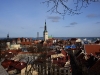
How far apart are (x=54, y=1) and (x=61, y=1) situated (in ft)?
0.43

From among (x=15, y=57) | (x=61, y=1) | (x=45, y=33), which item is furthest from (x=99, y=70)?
(x=45, y=33)

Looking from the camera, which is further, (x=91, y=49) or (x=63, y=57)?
(x=91, y=49)

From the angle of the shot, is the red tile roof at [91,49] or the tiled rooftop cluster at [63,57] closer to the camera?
the tiled rooftop cluster at [63,57]

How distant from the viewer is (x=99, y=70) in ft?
70.2

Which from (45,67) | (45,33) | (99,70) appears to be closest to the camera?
(99,70)

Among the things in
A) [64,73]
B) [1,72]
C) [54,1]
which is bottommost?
[64,73]

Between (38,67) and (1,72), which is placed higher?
(1,72)

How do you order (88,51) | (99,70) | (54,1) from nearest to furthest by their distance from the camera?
(54,1)
(99,70)
(88,51)

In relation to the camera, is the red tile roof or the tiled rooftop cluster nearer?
the tiled rooftop cluster

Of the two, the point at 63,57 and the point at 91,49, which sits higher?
the point at 91,49

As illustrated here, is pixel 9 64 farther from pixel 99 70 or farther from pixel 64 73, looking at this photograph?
pixel 99 70

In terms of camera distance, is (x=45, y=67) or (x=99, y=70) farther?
(x=45, y=67)

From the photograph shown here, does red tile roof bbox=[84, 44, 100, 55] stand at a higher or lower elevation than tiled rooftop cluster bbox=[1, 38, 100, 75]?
higher

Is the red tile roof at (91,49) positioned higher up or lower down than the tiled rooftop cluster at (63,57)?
higher up
